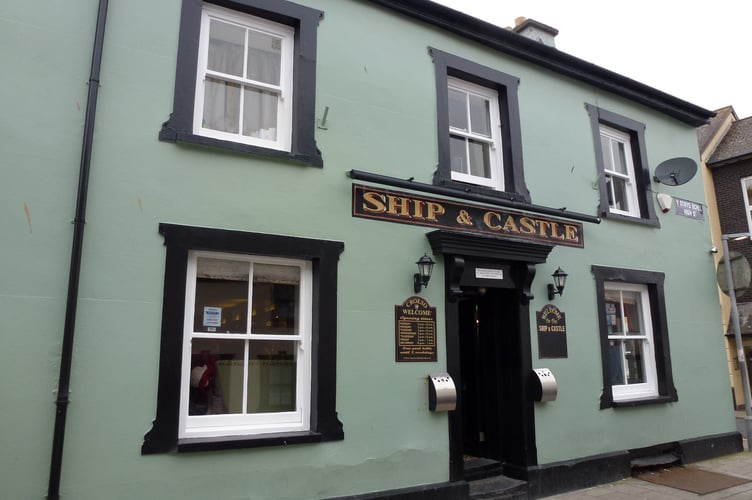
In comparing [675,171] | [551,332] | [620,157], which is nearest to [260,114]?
[551,332]

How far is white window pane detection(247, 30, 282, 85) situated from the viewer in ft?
19.6

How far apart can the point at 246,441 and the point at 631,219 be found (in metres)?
6.71

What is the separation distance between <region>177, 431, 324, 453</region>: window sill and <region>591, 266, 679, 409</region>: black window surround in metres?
4.37

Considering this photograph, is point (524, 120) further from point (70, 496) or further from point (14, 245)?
point (70, 496)

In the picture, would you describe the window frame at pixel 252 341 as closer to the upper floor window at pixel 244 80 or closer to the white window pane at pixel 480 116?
the upper floor window at pixel 244 80

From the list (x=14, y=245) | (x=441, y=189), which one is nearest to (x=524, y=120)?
(x=441, y=189)

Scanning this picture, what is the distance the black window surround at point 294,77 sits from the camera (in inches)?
207

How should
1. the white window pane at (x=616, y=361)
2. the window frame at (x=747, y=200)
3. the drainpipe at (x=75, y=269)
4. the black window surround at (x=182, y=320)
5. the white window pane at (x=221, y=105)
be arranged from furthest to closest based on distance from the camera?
1. the window frame at (x=747, y=200)
2. the white window pane at (x=616, y=361)
3. the white window pane at (x=221, y=105)
4. the black window surround at (x=182, y=320)
5. the drainpipe at (x=75, y=269)

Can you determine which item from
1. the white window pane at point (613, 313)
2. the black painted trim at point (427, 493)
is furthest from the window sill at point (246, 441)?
the white window pane at point (613, 313)

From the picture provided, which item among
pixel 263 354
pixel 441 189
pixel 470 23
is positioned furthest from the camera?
pixel 470 23

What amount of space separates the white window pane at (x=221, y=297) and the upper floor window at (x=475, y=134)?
10.7ft

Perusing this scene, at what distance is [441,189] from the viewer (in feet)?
21.3

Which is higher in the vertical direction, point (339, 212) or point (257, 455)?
point (339, 212)

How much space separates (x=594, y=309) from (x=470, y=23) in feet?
14.3
